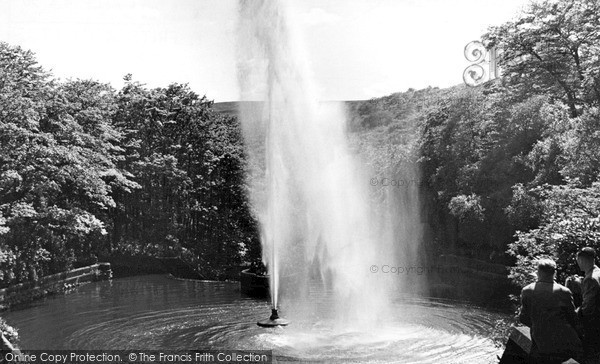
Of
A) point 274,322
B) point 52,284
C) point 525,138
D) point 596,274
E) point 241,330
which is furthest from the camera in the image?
point 525,138

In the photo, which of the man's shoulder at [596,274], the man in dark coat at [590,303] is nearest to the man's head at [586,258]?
the man in dark coat at [590,303]

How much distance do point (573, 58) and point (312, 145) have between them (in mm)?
15405

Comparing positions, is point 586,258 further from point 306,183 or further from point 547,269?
point 306,183

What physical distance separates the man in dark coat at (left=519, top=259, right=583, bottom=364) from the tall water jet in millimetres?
14948

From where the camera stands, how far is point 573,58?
1379 inches

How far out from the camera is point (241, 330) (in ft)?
74.3

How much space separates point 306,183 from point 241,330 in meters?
15.4

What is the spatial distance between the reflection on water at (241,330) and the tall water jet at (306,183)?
6.03ft

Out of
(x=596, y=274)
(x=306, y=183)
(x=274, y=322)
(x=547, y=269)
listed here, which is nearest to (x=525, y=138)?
(x=306, y=183)

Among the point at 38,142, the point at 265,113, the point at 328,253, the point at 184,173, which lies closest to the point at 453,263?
the point at 328,253

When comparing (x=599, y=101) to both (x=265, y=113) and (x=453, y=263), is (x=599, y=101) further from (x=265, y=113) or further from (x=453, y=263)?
(x=453, y=263)

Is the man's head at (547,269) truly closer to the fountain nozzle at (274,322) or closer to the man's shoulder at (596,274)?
the man's shoulder at (596,274)

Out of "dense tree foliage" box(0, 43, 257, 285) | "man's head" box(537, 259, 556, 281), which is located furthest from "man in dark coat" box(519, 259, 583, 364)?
"dense tree foliage" box(0, 43, 257, 285)

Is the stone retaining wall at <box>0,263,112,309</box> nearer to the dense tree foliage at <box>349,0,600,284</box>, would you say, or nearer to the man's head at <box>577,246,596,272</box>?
the dense tree foliage at <box>349,0,600,284</box>
